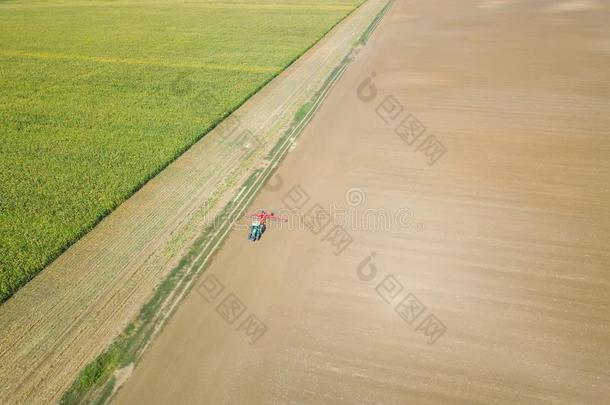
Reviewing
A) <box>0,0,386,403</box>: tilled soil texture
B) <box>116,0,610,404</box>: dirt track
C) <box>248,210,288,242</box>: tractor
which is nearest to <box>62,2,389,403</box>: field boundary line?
<box>0,0,386,403</box>: tilled soil texture

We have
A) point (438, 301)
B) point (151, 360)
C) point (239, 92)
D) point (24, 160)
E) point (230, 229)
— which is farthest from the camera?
point (239, 92)

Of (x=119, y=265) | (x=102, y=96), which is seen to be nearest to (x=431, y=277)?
(x=119, y=265)

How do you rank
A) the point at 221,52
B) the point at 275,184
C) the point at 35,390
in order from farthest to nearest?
the point at 221,52 < the point at 275,184 < the point at 35,390

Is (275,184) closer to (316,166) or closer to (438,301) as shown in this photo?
(316,166)

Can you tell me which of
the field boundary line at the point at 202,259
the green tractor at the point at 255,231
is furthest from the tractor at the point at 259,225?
the field boundary line at the point at 202,259

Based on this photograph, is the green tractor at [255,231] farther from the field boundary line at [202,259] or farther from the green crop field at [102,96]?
the green crop field at [102,96]

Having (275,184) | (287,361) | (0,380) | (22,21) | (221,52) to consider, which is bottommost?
(287,361)

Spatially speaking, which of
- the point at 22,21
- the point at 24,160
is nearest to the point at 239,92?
the point at 24,160
